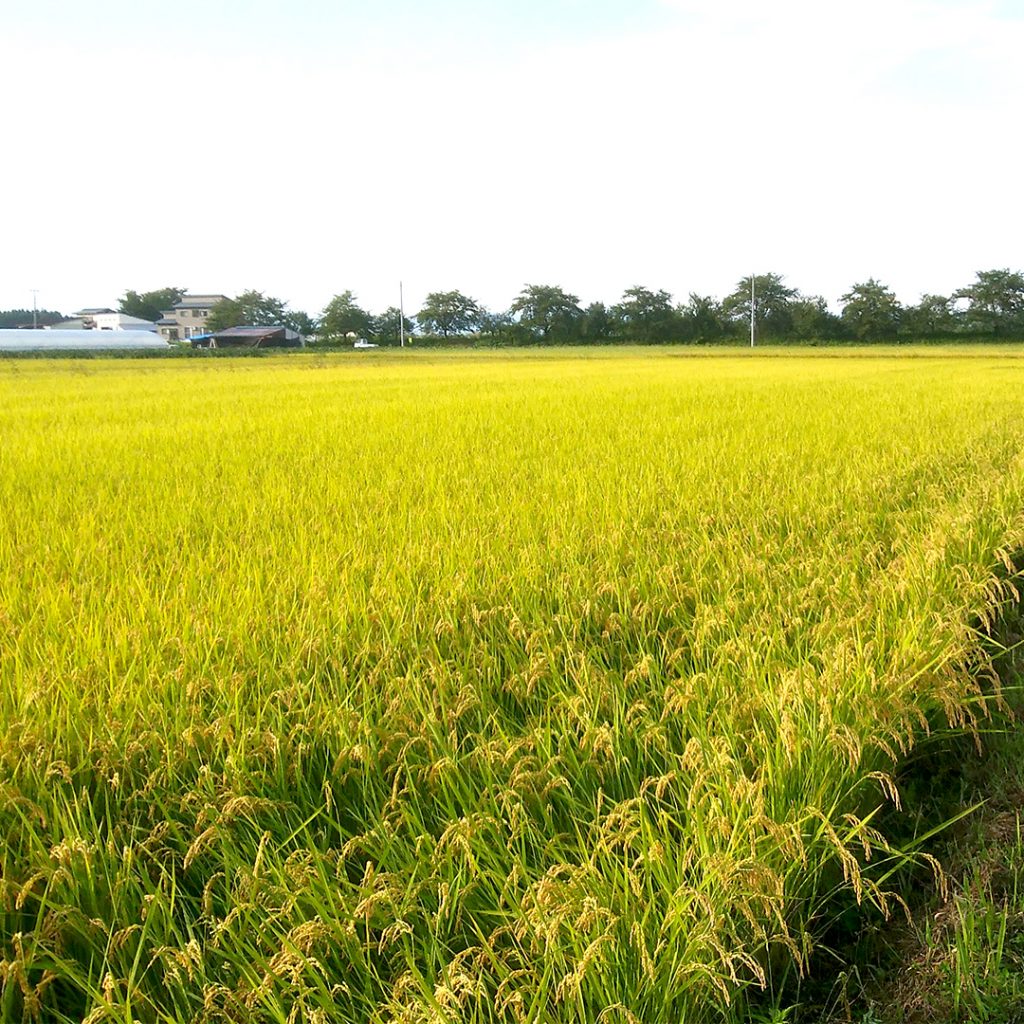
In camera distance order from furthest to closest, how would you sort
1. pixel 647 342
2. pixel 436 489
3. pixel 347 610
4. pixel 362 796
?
pixel 647 342, pixel 436 489, pixel 347 610, pixel 362 796

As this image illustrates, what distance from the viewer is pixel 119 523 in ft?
11.3

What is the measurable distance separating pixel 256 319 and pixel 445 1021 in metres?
65.5

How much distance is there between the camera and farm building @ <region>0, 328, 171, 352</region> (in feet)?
135

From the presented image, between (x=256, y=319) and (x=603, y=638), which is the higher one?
(x=256, y=319)

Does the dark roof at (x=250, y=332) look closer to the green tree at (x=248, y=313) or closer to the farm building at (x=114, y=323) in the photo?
the green tree at (x=248, y=313)

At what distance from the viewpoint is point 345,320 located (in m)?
54.9

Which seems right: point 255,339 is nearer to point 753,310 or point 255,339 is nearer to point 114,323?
point 114,323

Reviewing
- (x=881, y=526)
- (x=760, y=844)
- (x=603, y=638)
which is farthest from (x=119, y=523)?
(x=881, y=526)

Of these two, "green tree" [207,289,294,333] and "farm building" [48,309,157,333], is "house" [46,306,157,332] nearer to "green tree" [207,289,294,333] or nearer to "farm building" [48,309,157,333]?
"farm building" [48,309,157,333]

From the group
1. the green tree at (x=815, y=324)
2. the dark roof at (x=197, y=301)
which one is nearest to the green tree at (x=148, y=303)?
the dark roof at (x=197, y=301)

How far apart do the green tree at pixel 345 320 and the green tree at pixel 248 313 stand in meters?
8.14

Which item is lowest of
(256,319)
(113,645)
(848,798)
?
(848,798)

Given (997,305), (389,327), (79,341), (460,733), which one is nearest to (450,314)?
(389,327)

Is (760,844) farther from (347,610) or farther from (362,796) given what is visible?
(347,610)
